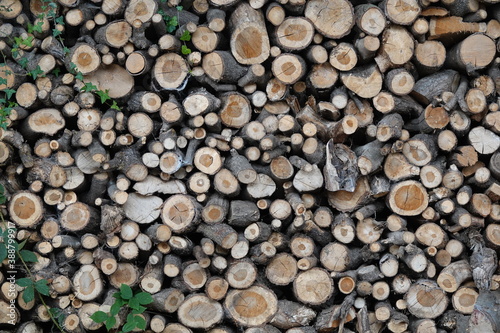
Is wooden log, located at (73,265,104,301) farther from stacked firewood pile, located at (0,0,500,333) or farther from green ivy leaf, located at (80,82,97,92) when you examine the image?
green ivy leaf, located at (80,82,97,92)

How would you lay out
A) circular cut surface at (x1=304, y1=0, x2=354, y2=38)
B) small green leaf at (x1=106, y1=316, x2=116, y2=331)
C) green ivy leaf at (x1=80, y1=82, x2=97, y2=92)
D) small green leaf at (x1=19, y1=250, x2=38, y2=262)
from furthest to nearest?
1. circular cut surface at (x1=304, y1=0, x2=354, y2=38)
2. green ivy leaf at (x1=80, y1=82, x2=97, y2=92)
3. small green leaf at (x1=19, y1=250, x2=38, y2=262)
4. small green leaf at (x1=106, y1=316, x2=116, y2=331)

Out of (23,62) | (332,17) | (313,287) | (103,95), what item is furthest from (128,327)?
(332,17)

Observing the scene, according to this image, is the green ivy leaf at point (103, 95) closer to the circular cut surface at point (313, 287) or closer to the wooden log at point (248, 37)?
the wooden log at point (248, 37)

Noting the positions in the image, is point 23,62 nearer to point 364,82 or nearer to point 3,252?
point 3,252

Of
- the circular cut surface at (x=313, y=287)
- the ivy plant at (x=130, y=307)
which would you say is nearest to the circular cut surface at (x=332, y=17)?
the circular cut surface at (x=313, y=287)

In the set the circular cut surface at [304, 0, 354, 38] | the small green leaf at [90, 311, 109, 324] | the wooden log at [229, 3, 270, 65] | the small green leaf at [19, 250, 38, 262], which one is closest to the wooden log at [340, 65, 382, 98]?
the circular cut surface at [304, 0, 354, 38]

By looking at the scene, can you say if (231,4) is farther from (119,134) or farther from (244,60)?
(119,134)
